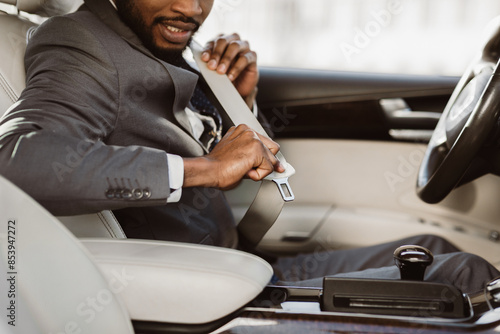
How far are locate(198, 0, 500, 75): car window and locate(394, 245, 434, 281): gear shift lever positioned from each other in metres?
1.11

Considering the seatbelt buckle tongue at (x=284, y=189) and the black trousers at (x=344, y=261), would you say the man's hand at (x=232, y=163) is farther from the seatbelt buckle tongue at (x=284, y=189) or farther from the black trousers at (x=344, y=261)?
the black trousers at (x=344, y=261)

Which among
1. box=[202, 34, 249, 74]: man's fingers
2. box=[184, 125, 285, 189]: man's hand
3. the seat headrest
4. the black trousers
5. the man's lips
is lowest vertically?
the black trousers

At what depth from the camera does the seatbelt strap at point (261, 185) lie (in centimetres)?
113

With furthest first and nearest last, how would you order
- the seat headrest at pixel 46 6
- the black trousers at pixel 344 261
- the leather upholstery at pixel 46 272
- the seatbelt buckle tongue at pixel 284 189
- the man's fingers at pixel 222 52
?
the black trousers at pixel 344 261 < the man's fingers at pixel 222 52 < the seat headrest at pixel 46 6 < the seatbelt buckle tongue at pixel 284 189 < the leather upholstery at pixel 46 272

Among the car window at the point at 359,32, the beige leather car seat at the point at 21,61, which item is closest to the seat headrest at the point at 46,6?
the beige leather car seat at the point at 21,61

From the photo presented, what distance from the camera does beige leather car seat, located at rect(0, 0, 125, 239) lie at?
1.00m

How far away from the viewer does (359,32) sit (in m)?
2.19

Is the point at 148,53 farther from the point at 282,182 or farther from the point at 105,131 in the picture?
the point at 282,182

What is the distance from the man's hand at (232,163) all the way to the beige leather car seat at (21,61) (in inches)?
6.6

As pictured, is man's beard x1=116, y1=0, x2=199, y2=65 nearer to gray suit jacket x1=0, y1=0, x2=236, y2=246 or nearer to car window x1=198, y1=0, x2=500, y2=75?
gray suit jacket x1=0, y1=0, x2=236, y2=246

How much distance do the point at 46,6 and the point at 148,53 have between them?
0.27 meters

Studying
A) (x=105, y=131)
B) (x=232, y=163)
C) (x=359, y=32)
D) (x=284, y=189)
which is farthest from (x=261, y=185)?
(x=359, y=32)

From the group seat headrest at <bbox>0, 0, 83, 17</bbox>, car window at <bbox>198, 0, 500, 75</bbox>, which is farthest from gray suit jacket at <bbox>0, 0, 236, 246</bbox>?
car window at <bbox>198, 0, 500, 75</bbox>

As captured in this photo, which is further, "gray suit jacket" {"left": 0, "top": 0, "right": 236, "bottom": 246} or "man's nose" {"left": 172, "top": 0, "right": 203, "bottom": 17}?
"man's nose" {"left": 172, "top": 0, "right": 203, "bottom": 17}
